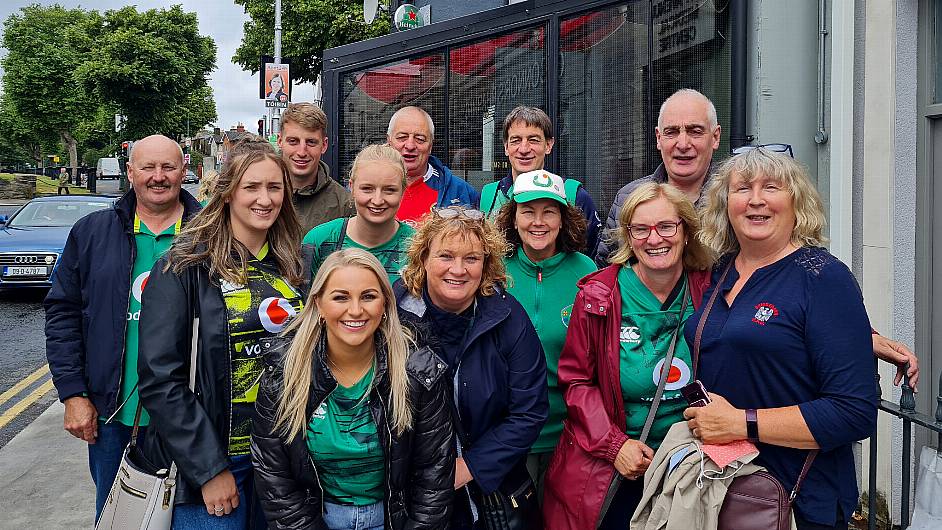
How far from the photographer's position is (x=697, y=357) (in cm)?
268

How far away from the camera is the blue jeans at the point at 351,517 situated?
2.75 metres

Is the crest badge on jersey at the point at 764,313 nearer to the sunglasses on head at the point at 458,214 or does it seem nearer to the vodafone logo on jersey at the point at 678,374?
the vodafone logo on jersey at the point at 678,374

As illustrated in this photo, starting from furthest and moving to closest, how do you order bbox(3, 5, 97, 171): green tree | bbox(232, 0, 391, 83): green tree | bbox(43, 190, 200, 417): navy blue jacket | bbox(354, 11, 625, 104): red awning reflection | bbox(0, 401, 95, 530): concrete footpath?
bbox(3, 5, 97, 171): green tree, bbox(232, 0, 391, 83): green tree, bbox(354, 11, 625, 104): red awning reflection, bbox(0, 401, 95, 530): concrete footpath, bbox(43, 190, 200, 417): navy blue jacket

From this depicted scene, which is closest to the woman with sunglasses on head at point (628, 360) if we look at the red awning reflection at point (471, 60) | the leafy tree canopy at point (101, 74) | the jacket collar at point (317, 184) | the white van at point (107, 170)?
the jacket collar at point (317, 184)

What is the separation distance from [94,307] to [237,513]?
3.75ft

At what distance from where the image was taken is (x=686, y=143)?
375cm

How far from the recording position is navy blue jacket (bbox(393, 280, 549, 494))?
2.95m

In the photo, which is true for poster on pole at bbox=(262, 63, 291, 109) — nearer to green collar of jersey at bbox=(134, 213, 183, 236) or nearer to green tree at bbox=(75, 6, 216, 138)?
green collar of jersey at bbox=(134, 213, 183, 236)

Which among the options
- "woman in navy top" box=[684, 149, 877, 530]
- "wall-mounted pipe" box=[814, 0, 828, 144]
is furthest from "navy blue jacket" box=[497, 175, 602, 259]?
"wall-mounted pipe" box=[814, 0, 828, 144]

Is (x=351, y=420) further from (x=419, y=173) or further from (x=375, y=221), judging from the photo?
(x=419, y=173)

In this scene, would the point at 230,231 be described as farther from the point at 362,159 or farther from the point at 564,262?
the point at 564,262

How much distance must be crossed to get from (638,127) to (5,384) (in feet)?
22.4

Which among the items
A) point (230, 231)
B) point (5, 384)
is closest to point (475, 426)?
point (230, 231)

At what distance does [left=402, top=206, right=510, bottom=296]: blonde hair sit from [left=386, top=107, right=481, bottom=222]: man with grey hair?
1323mm
